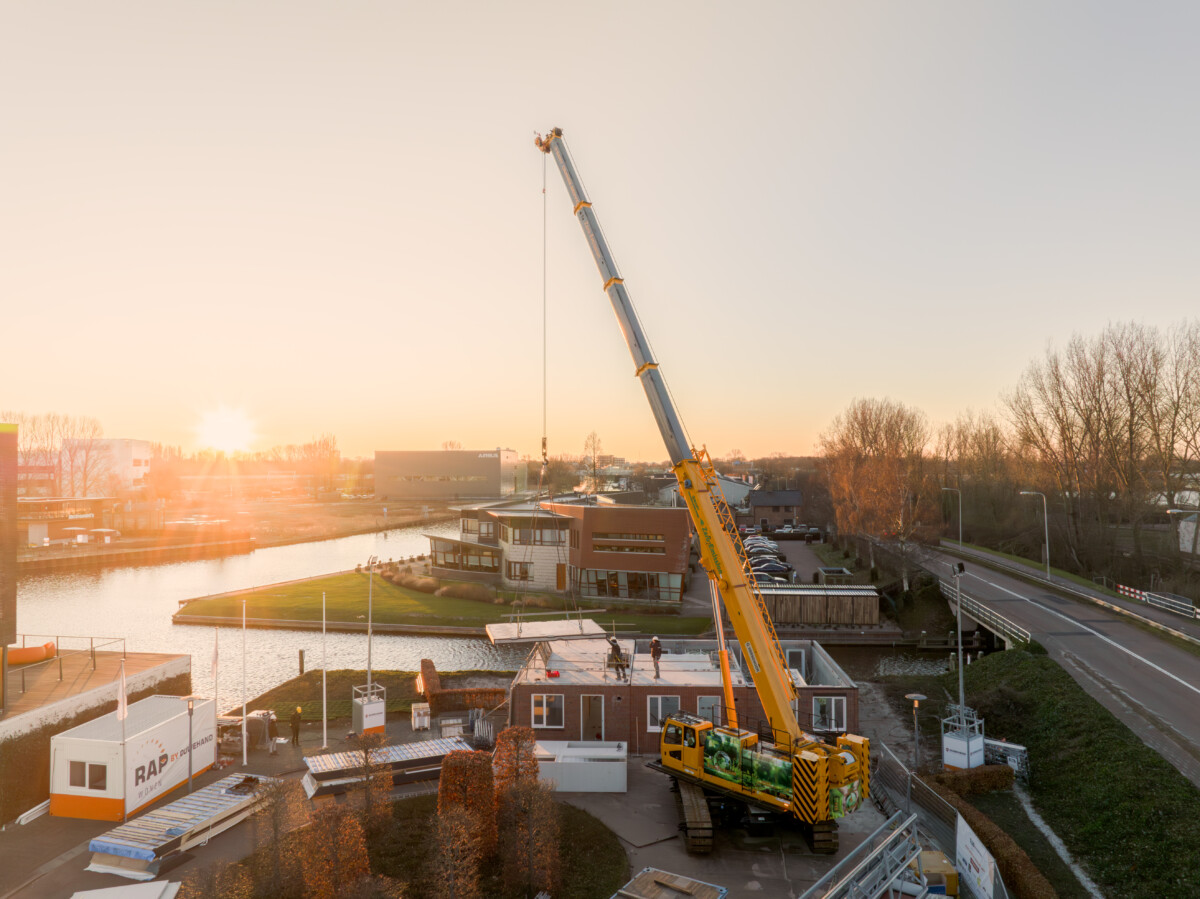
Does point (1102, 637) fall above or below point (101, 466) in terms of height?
below

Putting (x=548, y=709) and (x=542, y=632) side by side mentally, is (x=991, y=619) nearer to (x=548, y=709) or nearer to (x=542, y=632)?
(x=542, y=632)

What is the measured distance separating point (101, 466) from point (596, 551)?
426ft

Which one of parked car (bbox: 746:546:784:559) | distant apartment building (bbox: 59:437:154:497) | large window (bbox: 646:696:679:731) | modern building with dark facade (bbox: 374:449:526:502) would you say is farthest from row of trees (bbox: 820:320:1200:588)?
distant apartment building (bbox: 59:437:154:497)

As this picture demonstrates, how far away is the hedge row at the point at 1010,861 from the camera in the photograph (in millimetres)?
14827

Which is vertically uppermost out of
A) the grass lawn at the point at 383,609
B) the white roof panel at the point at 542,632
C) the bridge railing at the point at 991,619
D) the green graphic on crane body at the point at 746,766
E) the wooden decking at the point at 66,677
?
the white roof panel at the point at 542,632

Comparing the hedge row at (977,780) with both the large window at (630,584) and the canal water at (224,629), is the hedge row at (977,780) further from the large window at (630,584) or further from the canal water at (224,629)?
the large window at (630,584)

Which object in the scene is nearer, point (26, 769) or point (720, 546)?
point (720, 546)

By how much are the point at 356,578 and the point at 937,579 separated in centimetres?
4728

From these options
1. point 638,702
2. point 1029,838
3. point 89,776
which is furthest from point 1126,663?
point 89,776

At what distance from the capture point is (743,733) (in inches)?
696

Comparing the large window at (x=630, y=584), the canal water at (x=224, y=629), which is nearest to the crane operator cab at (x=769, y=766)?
the canal water at (x=224, y=629)

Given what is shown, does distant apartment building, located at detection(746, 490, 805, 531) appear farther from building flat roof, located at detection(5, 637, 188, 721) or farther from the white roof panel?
building flat roof, located at detection(5, 637, 188, 721)

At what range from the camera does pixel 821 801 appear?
15.8 metres

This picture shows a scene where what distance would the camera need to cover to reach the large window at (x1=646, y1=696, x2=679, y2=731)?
2325 centimetres
